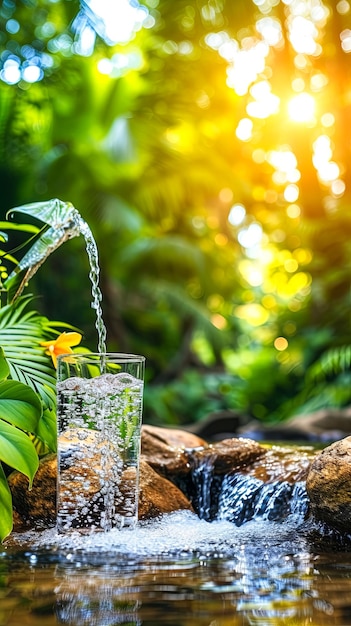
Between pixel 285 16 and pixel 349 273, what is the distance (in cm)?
530

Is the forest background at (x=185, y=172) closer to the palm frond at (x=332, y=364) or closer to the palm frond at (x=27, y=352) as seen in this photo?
the palm frond at (x=332, y=364)

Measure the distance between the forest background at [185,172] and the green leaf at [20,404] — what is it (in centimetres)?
711

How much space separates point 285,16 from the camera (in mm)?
12812

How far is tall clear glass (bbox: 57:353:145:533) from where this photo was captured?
271 cm

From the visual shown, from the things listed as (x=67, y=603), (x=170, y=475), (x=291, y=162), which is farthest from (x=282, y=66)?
(x=67, y=603)

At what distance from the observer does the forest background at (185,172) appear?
11.3m

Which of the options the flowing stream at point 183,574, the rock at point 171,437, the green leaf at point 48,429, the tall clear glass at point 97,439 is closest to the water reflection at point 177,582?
the flowing stream at point 183,574

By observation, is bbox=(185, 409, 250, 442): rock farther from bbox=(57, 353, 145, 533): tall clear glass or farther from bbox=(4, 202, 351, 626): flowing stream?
bbox=(57, 353, 145, 533): tall clear glass

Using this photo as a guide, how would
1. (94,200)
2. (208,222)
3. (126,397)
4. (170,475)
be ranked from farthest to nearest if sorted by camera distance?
1. (208,222)
2. (94,200)
3. (170,475)
4. (126,397)

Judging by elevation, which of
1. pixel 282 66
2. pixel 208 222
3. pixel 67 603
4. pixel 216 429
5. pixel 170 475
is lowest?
pixel 67 603

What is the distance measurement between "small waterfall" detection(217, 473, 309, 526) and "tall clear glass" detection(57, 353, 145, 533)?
80cm

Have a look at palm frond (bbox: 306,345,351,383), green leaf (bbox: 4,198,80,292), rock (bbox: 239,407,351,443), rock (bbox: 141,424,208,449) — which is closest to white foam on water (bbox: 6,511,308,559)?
rock (bbox: 141,424,208,449)

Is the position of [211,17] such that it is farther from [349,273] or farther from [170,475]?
[170,475]

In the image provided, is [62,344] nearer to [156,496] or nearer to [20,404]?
[20,404]
